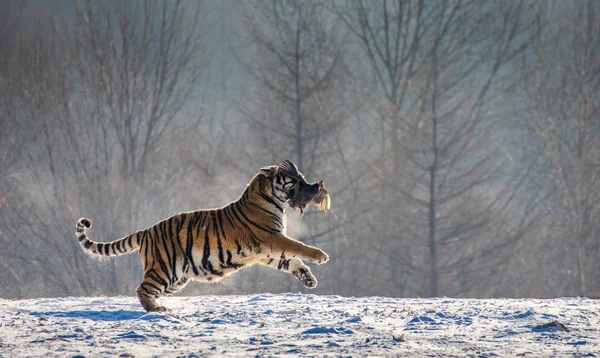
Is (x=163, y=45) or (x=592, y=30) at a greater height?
(x=592, y=30)

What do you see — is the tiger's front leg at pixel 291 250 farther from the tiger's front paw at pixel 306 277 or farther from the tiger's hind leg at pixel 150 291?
the tiger's hind leg at pixel 150 291

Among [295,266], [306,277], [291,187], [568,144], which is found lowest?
[306,277]

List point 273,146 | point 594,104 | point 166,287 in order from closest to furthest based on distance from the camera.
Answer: point 166,287 → point 273,146 → point 594,104

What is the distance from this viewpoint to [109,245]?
7.73m

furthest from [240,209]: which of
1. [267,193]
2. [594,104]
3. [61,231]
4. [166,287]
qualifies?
[594,104]

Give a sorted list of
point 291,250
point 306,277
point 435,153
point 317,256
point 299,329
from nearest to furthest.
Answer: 1. point 299,329
2. point 317,256
3. point 291,250
4. point 306,277
5. point 435,153

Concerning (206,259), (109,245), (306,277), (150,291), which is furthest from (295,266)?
(109,245)

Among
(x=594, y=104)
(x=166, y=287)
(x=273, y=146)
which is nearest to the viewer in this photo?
(x=166, y=287)

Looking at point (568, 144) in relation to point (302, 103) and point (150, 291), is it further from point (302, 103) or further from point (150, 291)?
point (150, 291)

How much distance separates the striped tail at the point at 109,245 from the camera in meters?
7.62

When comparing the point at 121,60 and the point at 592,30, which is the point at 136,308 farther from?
the point at 592,30

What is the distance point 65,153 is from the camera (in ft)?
61.2

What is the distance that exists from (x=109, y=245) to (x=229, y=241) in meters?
1.29

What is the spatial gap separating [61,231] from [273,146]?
5.35 metres
